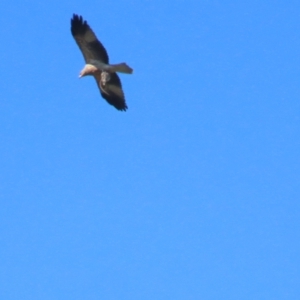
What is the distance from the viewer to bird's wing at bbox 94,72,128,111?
634 inches

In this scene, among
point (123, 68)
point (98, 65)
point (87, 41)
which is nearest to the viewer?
point (123, 68)

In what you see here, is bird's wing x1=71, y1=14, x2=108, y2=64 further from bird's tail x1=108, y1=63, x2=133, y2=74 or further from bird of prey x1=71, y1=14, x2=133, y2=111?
bird's tail x1=108, y1=63, x2=133, y2=74

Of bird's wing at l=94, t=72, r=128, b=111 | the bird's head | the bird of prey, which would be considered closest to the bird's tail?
the bird of prey

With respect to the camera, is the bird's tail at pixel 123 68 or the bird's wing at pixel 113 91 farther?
the bird's wing at pixel 113 91

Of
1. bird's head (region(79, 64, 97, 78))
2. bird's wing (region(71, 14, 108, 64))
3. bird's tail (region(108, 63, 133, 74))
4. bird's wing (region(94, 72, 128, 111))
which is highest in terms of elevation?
bird's wing (region(71, 14, 108, 64))

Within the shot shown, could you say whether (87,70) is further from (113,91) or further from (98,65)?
(113,91)

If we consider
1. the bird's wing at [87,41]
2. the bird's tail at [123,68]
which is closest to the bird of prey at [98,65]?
the bird's wing at [87,41]

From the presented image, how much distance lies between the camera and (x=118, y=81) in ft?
52.9

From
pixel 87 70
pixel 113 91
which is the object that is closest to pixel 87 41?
pixel 87 70

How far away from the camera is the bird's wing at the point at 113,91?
52.8 ft

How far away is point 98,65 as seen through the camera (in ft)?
53.0

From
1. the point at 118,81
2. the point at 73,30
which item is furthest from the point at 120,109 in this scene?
the point at 73,30

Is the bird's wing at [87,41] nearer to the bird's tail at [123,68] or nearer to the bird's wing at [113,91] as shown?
the bird's wing at [113,91]

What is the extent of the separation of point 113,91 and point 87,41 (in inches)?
50.1
